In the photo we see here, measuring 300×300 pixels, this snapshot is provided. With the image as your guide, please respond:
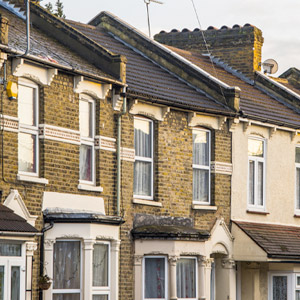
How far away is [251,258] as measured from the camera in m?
27.1

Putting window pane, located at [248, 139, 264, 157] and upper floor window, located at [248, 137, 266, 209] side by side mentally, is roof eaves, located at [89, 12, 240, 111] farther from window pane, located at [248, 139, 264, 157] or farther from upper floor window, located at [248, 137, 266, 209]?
upper floor window, located at [248, 137, 266, 209]

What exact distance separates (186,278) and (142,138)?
358 centimetres

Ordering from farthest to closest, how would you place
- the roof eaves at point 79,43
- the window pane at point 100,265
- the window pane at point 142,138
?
the window pane at point 142,138 < the roof eaves at point 79,43 < the window pane at point 100,265

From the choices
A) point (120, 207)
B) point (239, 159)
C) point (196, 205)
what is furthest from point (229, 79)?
point (120, 207)

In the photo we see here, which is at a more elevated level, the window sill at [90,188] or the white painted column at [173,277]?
the window sill at [90,188]

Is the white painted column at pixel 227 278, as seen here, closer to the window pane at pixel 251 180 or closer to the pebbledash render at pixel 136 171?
the pebbledash render at pixel 136 171

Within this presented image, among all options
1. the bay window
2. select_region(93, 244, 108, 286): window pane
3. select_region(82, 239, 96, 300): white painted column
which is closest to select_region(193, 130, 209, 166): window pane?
the bay window

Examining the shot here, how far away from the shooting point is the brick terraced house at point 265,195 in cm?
2755

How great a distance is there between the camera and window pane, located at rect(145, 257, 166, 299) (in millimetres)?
24906

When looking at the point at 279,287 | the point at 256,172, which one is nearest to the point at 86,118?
the point at 256,172

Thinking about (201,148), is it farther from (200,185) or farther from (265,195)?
(265,195)

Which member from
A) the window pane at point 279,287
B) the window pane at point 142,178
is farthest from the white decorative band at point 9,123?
the window pane at point 279,287

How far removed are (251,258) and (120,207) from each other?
459cm

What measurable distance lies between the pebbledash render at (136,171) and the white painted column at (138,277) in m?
0.02
